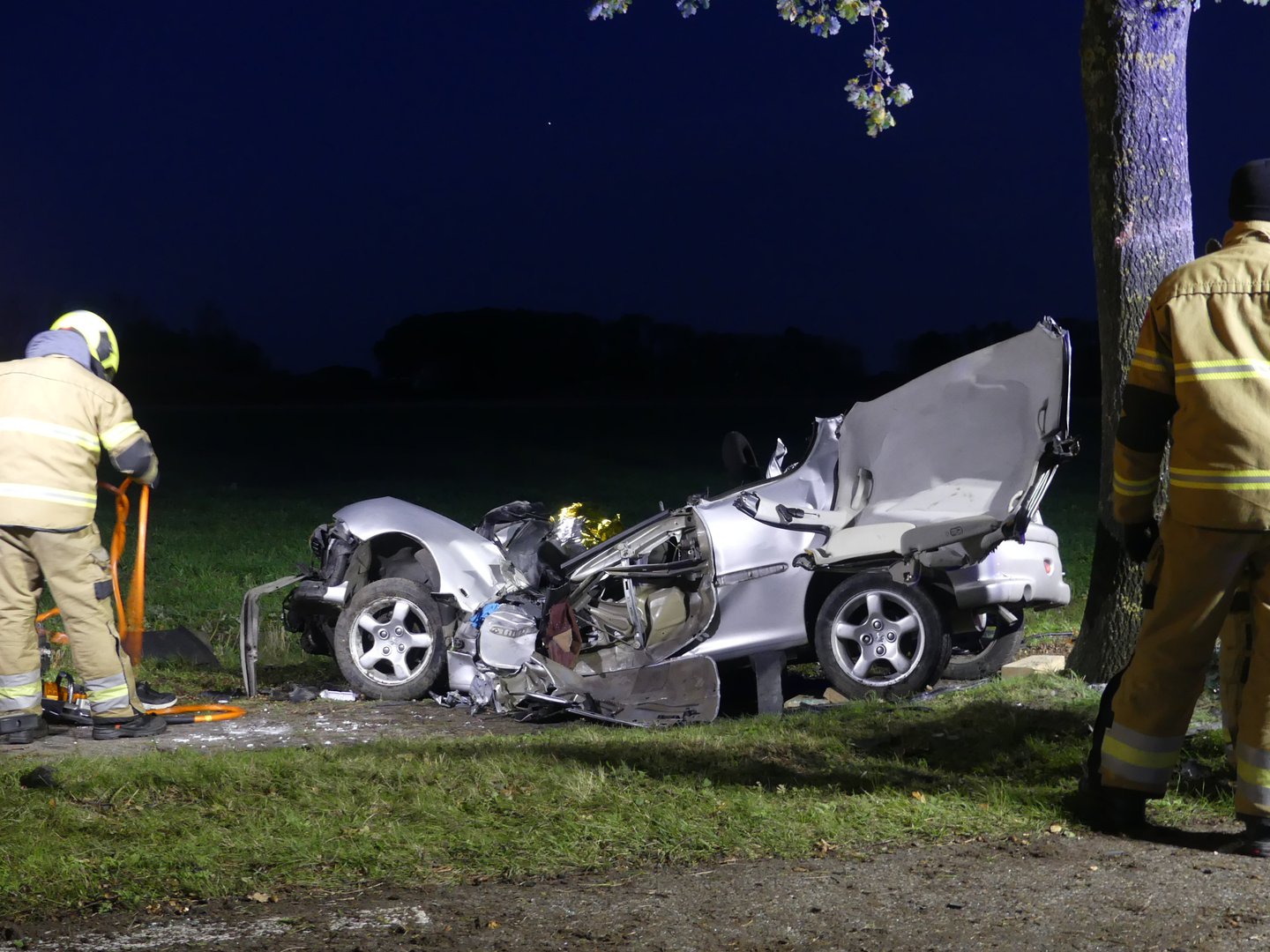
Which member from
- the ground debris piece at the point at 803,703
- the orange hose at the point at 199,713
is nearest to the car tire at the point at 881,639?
the ground debris piece at the point at 803,703

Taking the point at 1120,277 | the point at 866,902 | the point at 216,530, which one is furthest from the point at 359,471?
the point at 866,902

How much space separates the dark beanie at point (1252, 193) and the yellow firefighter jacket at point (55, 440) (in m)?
5.16

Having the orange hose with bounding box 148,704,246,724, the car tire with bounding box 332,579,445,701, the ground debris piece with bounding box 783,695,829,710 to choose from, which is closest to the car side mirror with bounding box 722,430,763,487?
the ground debris piece with bounding box 783,695,829,710

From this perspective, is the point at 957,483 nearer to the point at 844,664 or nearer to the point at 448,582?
the point at 844,664

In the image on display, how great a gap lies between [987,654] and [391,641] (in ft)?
11.8

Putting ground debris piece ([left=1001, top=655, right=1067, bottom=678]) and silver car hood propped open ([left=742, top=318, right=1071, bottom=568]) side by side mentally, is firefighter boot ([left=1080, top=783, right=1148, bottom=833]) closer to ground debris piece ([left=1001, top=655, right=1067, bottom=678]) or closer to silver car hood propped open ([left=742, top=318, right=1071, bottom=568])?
silver car hood propped open ([left=742, top=318, right=1071, bottom=568])

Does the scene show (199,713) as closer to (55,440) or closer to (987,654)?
(55,440)

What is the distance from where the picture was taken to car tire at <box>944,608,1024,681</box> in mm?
8258

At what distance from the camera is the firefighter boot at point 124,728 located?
23.4 ft

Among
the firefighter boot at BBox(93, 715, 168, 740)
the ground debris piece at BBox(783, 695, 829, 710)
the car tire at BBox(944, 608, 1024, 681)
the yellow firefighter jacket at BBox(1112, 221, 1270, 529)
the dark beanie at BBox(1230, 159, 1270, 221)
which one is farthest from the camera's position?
the car tire at BBox(944, 608, 1024, 681)

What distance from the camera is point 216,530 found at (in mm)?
19906

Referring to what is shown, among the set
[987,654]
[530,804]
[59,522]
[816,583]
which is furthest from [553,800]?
[987,654]

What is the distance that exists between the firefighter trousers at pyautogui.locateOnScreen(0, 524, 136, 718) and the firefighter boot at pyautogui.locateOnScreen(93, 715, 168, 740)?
2.2 inches

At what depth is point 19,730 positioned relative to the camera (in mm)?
7020
